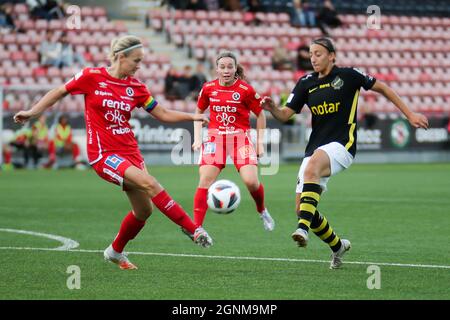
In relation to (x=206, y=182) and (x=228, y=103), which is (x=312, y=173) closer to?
(x=206, y=182)

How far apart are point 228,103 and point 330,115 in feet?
8.97

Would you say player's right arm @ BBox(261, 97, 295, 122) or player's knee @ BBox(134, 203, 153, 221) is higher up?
player's right arm @ BBox(261, 97, 295, 122)

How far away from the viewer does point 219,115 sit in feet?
37.7

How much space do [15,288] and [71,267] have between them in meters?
1.21

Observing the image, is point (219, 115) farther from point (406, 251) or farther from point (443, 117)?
point (443, 117)

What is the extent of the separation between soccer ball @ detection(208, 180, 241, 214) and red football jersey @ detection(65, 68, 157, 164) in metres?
2.97

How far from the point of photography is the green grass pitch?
7445 mm

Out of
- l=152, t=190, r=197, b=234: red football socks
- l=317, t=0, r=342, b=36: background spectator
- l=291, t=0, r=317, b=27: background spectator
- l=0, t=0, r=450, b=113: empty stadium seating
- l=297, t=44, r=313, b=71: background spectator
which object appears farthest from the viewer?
l=317, t=0, r=342, b=36: background spectator

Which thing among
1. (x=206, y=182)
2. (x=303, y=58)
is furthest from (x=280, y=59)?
(x=206, y=182)

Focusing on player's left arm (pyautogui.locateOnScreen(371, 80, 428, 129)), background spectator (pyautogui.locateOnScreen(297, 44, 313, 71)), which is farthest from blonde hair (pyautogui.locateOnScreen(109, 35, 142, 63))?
background spectator (pyautogui.locateOnScreen(297, 44, 313, 71))

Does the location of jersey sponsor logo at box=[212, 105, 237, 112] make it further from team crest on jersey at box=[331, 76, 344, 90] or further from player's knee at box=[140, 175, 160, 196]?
player's knee at box=[140, 175, 160, 196]

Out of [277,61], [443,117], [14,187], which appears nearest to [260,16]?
[277,61]

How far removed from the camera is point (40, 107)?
27.0 ft

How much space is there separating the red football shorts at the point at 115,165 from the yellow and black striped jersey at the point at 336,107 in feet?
5.41
